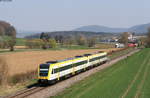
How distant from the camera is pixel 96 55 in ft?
187

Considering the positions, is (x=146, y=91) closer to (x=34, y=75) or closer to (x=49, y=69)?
(x=49, y=69)

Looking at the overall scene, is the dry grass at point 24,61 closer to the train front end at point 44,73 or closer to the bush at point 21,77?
the bush at point 21,77

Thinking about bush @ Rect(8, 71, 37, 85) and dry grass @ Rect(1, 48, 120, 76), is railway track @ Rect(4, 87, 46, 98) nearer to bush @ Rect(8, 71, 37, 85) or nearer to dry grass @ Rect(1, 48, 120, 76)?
bush @ Rect(8, 71, 37, 85)

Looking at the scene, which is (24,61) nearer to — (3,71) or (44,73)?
(3,71)

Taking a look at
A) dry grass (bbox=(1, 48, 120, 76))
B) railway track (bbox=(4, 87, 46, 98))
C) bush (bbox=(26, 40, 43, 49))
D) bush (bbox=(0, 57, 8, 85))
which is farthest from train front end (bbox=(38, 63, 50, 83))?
bush (bbox=(26, 40, 43, 49))

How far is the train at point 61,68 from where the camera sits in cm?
3106

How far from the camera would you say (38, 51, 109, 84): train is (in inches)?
1223

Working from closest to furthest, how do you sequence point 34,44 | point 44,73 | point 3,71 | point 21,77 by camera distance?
point 3,71 < point 44,73 < point 21,77 < point 34,44

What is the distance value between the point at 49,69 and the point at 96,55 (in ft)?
90.3

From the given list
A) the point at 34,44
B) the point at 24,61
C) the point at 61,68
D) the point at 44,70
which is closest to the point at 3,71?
the point at 44,70

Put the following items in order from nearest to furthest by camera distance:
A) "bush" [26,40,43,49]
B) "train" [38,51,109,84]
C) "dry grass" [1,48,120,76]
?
"train" [38,51,109,84], "dry grass" [1,48,120,76], "bush" [26,40,43,49]

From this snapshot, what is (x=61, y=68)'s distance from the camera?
34500 mm

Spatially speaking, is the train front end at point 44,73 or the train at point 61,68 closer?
the train front end at point 44,73

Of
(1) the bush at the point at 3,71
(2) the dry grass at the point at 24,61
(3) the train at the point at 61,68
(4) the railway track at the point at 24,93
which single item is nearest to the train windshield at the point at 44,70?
(3) the train at the point at 61,68
